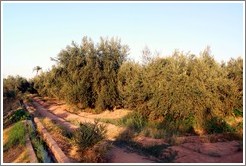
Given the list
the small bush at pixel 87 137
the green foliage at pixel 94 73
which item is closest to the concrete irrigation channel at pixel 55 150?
the small bush at pixel 87 137

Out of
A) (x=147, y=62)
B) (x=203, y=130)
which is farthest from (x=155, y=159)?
(x=147, y=62)

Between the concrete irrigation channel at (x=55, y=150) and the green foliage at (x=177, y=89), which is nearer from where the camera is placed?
the concrete irrigation channel at (x=55, y=150)

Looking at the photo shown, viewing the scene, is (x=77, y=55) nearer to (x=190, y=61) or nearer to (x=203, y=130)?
(x=190, y=61)

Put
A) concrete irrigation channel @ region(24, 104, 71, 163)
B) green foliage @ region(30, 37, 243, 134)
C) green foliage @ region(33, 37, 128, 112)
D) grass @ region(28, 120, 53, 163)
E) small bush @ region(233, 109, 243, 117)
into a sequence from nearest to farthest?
concrete irrigation channel @ region(24, 104, 71, 163), grass @ region(28, 120, 53, 163), green foliage @ region(30, 37, 243, 134), small bush @ region(233, 109, 243, 117), green foliage @ region(33, 37, 128, 112)

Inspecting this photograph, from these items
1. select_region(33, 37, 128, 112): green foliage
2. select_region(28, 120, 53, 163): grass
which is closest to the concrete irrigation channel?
select_region(28, 120, 53, 163): grass

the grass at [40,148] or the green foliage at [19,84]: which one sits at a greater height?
the green foliage at [19,84]

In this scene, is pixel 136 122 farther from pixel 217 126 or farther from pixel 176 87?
pixel 217 126

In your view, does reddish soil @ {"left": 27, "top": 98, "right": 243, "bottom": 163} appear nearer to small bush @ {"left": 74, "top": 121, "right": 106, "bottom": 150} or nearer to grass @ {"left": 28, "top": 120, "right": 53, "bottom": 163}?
small bush @ {"left": 74, "top": 121, "right": 106, "bottom": 150}

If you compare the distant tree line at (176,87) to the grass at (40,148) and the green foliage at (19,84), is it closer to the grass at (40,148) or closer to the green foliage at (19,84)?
the grass at (40,148)

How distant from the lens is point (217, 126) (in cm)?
1567

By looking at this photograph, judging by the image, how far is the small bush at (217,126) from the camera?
1520cm

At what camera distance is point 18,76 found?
61.6m

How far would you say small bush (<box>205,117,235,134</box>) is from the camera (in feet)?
49.9

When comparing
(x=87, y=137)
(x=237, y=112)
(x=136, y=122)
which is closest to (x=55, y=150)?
(x=87, y=137)
